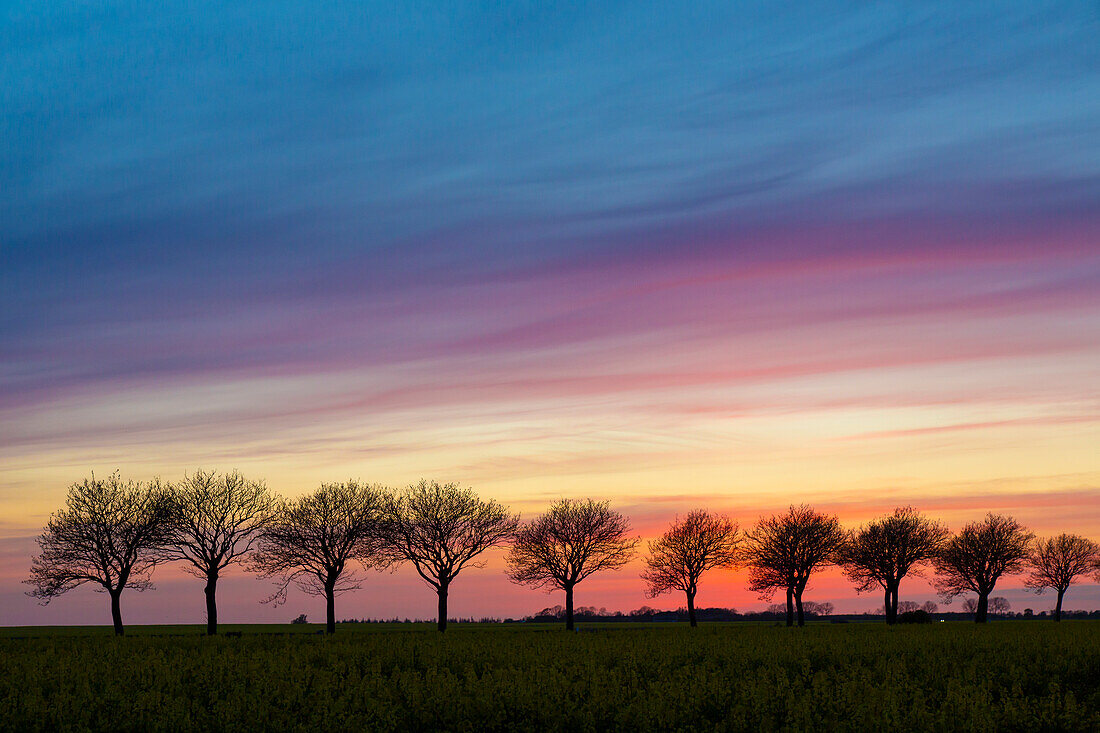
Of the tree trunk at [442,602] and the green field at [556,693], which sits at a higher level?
the green field at [556,693]

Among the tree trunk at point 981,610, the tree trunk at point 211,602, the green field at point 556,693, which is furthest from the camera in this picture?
the tree trunk at point 981,610

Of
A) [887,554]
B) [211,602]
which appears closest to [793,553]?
[887,554]

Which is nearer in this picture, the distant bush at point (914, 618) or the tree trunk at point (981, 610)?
the distant bush at point (914, 618)

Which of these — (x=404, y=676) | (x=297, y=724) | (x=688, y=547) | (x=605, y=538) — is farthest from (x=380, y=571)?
(x=297, y=724)

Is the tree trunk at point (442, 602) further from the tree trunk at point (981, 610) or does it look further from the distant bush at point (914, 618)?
the tree trunk at point (981, 610)

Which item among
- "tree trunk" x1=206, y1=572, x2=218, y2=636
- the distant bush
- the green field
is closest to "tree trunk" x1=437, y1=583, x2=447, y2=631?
"tree trunk" x1=206, y1=572, x2=218, y2=636

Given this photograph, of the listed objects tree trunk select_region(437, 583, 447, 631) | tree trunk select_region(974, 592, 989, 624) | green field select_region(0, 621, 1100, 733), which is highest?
green field select_region(0, 621, 1100, 733)

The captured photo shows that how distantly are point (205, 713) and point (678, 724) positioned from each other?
10.6 m

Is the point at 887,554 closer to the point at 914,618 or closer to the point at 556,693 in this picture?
the point at 914,618

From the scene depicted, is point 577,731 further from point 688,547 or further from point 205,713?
point 688,547

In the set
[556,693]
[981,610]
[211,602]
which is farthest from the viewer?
[981,610]

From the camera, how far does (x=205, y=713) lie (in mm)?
20438

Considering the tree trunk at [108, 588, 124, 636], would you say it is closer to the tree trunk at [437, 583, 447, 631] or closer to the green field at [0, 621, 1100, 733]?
the tree trunk at [437, 583, 447, 631]

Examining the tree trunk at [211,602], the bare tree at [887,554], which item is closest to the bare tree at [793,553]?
the bare tree at [887,554]
